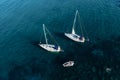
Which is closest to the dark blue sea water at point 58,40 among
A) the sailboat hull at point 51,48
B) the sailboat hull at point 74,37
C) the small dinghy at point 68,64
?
the small dinghy at point 68,64

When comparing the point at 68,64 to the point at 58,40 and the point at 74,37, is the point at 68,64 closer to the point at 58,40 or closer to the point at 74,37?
the point at 74,37

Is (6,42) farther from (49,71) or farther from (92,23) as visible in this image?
(92,23)

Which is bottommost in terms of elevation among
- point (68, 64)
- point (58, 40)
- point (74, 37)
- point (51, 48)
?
point (68, 64)

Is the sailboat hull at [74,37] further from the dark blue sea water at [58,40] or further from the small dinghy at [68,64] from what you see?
the small dinghy at [68,64]

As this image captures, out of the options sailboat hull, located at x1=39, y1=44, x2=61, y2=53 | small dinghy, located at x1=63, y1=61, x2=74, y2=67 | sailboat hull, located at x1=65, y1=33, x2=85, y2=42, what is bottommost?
small dinghy, located at x1=63, y1=61, x2=74, y2=67

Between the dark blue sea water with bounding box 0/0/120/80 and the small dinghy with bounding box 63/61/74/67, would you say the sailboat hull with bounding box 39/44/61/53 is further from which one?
the small dinghy with bounding box 63/61/74/67

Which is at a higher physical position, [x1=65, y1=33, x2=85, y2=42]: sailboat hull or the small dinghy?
[x1=65, y1=33, x2=85, y2=42]: sailboat hull

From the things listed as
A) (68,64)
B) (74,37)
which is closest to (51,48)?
(68,64)

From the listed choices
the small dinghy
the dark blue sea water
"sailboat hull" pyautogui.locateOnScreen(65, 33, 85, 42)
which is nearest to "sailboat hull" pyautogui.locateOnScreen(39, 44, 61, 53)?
the dark blue sea water

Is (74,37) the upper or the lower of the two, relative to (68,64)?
upper
